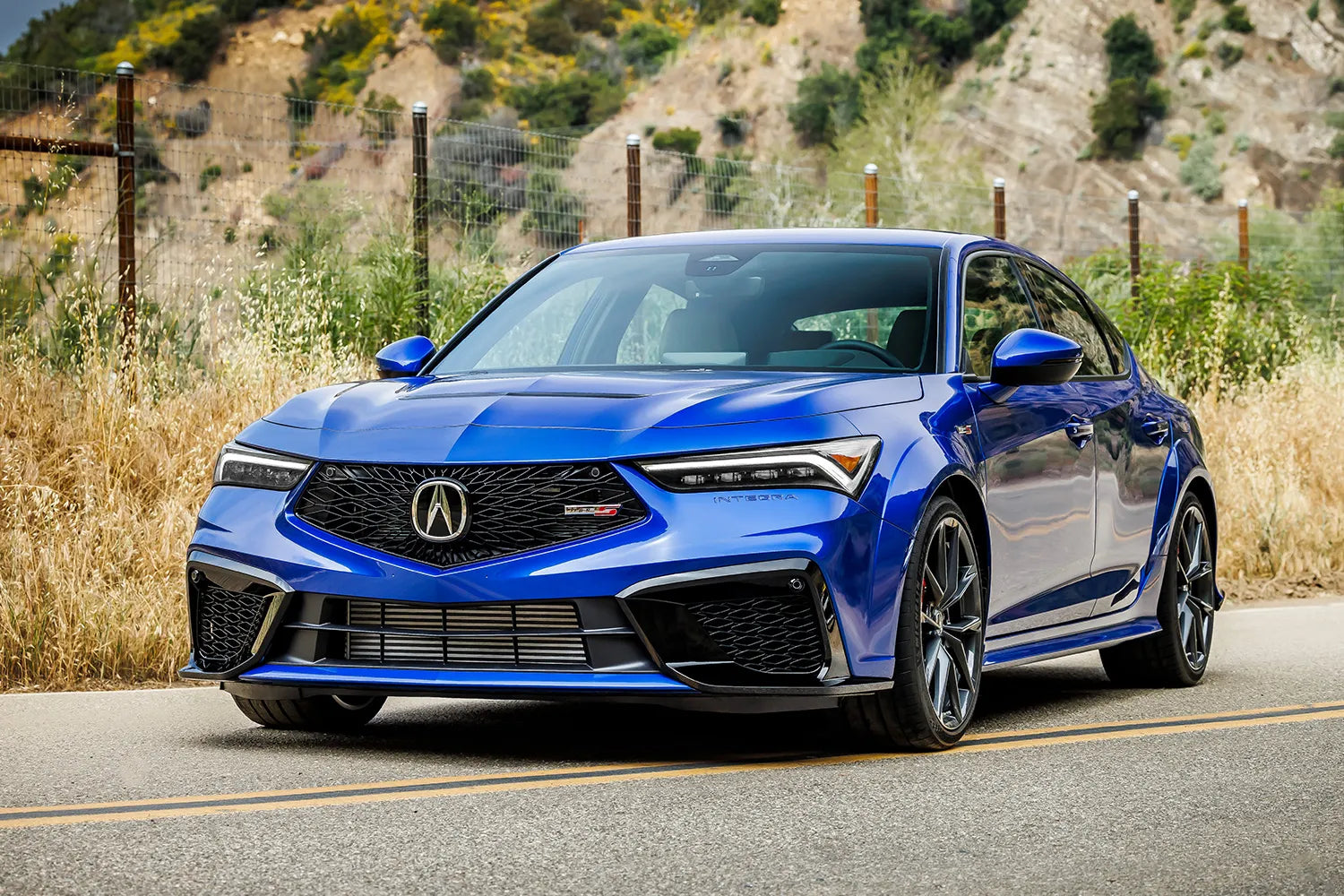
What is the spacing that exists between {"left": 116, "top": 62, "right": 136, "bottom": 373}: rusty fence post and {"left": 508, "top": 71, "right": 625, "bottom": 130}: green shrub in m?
92.4

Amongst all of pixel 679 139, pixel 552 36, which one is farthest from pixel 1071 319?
pixel 552 36

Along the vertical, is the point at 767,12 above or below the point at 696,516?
above

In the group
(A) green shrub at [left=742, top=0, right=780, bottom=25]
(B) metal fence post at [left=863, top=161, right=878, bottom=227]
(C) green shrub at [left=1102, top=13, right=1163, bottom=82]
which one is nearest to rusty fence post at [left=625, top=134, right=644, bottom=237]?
(B) metal fence post at [left=863, top=161, right=878, bottom=227]

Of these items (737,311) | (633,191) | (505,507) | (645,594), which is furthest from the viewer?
(633,191)

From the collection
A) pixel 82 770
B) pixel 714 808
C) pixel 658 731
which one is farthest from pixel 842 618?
pixel 82 770

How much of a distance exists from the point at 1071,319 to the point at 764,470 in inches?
110

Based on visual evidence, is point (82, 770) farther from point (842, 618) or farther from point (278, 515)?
point (842, 618)

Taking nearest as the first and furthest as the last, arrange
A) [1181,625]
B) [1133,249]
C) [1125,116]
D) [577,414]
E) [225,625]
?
[577,414]
[225,625]
[1181,625]
[1133,249]
[1125,116]

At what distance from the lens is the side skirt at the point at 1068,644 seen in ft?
22.6

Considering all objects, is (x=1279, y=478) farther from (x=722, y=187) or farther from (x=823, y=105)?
(x=823, y=105)

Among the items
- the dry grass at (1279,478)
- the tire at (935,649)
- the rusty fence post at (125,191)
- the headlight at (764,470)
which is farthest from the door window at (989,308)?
the rusty fence post at (125,191)

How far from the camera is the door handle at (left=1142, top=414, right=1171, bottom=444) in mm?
8172

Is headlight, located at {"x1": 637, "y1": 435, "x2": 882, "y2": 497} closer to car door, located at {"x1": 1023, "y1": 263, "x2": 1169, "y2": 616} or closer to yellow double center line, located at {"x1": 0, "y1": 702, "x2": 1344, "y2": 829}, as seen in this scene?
yellow double center line, located at {"x1": 0, "y1": 702, "x2": 1344, "y2": 829}

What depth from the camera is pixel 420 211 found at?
1497 centimetres
